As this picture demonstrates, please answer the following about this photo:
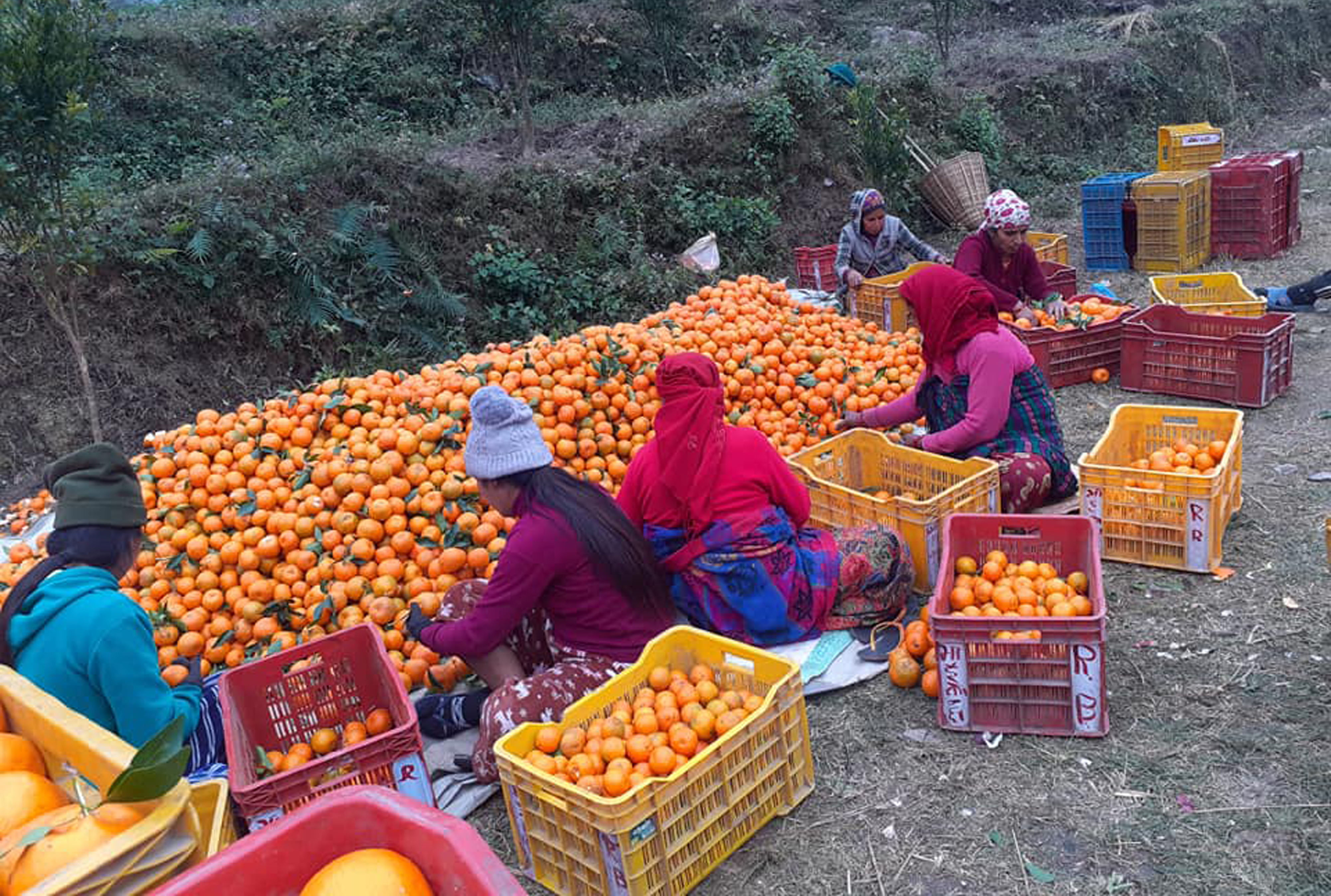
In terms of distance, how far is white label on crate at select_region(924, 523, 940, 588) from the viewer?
4820 millimetres

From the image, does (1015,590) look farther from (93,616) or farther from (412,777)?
(93,616)

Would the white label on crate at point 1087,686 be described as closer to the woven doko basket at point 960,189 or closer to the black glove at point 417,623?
the black glove at point 417,623

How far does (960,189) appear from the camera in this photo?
44.0ft

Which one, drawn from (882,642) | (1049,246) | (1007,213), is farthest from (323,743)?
(1049,246)

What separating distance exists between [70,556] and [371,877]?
2.61 m

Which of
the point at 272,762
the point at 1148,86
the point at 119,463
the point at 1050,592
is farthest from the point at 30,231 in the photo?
the point at 1148,86

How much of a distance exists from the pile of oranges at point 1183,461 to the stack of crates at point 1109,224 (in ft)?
20.9

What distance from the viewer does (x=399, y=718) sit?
3.76 metres

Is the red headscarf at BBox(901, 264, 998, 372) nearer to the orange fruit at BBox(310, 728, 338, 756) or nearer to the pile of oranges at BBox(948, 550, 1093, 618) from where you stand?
the pile of oranges at BBox(948, 550, 1093, 618)

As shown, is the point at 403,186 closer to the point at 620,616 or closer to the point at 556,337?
the point at 556,337

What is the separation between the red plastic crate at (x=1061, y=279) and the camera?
902cm

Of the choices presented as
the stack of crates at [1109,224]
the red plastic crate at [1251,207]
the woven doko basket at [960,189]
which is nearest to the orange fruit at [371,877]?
the stack of crates at [1109,224]

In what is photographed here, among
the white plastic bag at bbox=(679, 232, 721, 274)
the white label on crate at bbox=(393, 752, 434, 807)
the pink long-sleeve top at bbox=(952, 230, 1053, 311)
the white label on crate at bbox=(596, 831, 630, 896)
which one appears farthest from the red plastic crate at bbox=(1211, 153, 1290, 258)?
the white label on crate at bbox=(393, 752, 434, 807)

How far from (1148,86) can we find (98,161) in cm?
1761
